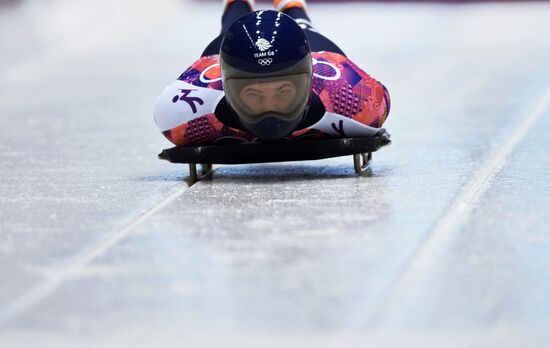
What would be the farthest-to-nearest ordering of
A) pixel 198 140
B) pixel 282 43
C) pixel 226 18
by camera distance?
pixel 226 18
pixel 198 140
pixel 282 43

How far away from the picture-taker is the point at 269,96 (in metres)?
5.57

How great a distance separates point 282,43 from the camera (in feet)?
18.1

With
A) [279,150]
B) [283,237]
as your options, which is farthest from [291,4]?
[283,237]

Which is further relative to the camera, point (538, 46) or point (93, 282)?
point (538, 46)

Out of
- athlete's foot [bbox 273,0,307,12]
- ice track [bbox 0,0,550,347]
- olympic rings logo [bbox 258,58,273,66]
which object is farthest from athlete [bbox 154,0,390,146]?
athlete's foot [bbox 273,0,307,12]

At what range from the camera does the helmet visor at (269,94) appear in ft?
18.2

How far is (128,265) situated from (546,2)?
596 inches

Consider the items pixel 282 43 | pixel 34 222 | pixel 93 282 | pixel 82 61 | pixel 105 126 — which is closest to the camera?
pixel 93 282

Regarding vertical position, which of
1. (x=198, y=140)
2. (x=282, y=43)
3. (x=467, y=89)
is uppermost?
(x=282, y=43)

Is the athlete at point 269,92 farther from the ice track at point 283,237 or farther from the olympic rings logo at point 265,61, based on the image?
the ice track at point 283,237

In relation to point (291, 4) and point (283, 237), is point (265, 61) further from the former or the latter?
point (291, 4)

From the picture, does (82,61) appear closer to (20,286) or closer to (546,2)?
(546,2)

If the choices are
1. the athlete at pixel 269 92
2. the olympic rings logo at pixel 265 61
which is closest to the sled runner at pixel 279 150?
the athlete at pixel 269 92

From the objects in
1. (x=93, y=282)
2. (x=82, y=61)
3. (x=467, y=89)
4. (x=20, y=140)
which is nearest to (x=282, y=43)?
(x=93, y=282)
